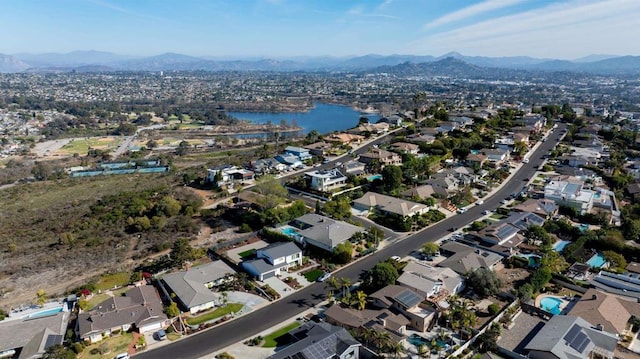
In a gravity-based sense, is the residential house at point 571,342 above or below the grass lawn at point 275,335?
above

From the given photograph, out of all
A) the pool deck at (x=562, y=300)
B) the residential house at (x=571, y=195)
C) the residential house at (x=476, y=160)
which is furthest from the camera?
the residential house at (x=476, y=160)

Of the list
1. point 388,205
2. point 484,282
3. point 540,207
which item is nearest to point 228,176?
point 388,205

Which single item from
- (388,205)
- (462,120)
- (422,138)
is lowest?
(388,205)

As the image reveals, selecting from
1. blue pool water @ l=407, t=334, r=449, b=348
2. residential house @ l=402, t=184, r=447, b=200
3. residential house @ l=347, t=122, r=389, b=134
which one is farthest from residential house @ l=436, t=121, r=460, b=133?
blue pool water @ l=407, t=334, r=449, b=348

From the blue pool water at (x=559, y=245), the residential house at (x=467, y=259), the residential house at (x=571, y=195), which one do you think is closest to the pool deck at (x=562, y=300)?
the residential house at (x=467, y=259)

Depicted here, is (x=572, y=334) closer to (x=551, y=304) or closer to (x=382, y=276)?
(x=551, y=304)

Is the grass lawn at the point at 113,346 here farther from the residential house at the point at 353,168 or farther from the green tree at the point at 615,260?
the residential house at the point at 353,168
